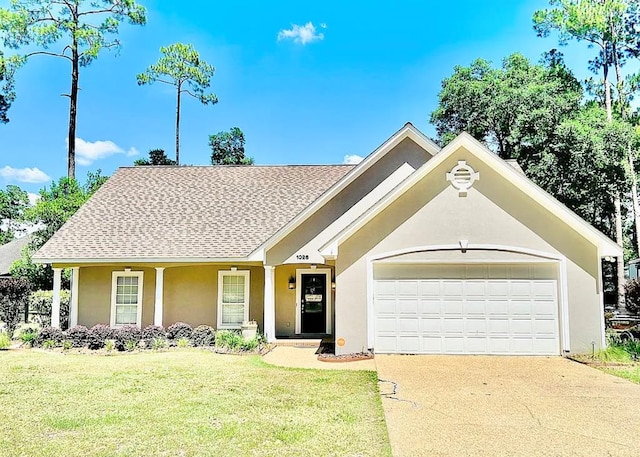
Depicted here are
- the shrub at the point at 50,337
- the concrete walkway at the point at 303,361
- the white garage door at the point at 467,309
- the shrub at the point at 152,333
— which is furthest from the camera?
the shrub at the point at 152,333

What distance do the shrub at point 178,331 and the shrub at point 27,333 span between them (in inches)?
152

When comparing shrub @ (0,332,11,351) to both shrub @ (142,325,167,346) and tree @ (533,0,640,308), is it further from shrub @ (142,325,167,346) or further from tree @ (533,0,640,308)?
tree @ (533,0,640,308)

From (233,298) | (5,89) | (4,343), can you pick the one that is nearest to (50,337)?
(4,343)

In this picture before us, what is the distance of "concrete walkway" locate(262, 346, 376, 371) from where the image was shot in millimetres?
10164

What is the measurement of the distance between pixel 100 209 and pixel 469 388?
14330mm

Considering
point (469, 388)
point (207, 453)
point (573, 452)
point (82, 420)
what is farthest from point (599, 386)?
point (82, 420)

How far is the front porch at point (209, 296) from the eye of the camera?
15.2 meters

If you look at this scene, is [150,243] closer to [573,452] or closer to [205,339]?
[205,339]

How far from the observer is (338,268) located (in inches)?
452

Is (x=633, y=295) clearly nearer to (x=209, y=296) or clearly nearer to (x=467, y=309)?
(x=467, y=309)

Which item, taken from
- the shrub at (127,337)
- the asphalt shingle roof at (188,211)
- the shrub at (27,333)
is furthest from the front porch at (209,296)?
the shrub at (127,337)

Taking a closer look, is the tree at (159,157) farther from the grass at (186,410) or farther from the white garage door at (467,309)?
the white garage door at (467,309)

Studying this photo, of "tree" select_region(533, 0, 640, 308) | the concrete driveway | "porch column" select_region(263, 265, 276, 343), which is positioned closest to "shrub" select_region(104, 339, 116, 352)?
"porch column" select_region(263, 265, 276, 343)

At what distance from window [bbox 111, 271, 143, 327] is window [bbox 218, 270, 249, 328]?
108 inches
